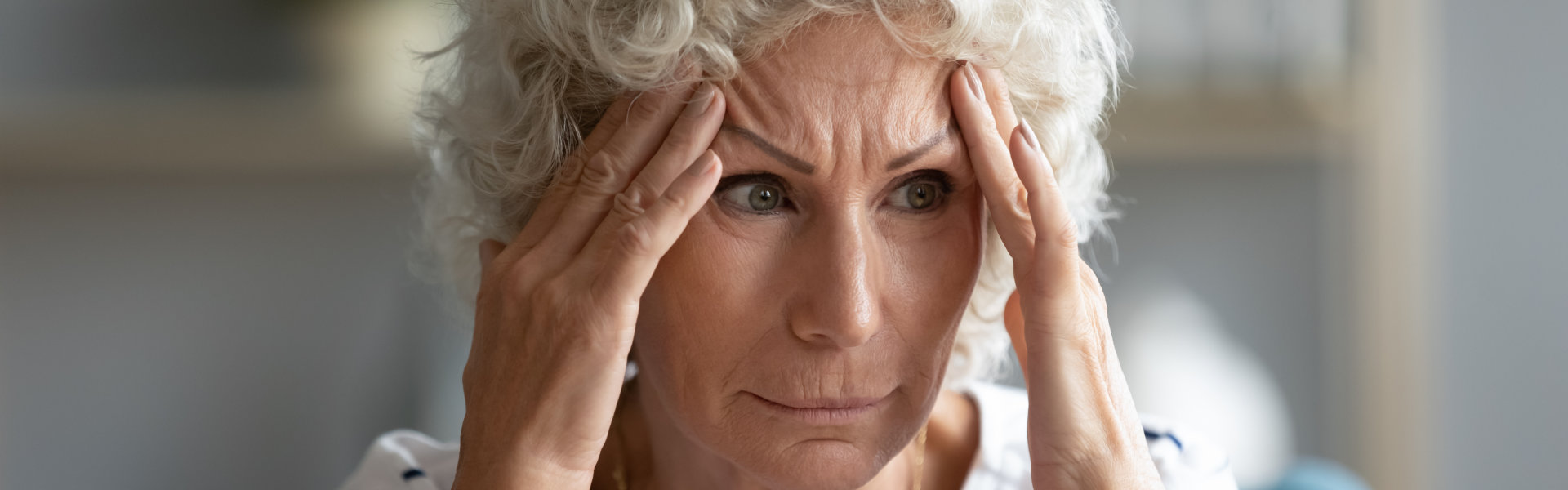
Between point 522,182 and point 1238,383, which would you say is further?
point 1238,383

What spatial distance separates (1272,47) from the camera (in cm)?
184

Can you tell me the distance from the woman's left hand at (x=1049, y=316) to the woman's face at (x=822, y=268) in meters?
0.03

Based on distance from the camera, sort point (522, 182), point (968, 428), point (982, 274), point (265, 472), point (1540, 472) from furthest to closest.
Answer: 1. point (265, 472)
2. point (1540, 472)
3. point (968, 428)
4. point (982, 274)
5. point (522, 182)

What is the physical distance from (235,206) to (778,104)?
165 cm

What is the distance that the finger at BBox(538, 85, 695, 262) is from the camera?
926mm

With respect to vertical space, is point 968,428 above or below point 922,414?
below

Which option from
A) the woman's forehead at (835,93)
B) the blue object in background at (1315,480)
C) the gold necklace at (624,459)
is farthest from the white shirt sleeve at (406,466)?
the blue object in background at (1315,480)

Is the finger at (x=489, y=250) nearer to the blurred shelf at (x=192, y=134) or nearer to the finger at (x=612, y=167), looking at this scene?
the finger at (x=612, y=167)

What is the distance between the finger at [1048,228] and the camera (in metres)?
0.94

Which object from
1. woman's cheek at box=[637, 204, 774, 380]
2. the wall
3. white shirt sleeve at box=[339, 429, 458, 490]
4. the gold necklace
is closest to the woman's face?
woman's cheek at box=[637, 204, 774, 380]

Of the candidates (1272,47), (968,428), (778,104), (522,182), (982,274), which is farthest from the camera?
(1272,47)

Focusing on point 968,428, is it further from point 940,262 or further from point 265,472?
point 265,472

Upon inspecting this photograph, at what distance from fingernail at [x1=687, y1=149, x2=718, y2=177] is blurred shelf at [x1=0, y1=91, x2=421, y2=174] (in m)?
1.14

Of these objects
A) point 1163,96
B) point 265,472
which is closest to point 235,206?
point 265,472
